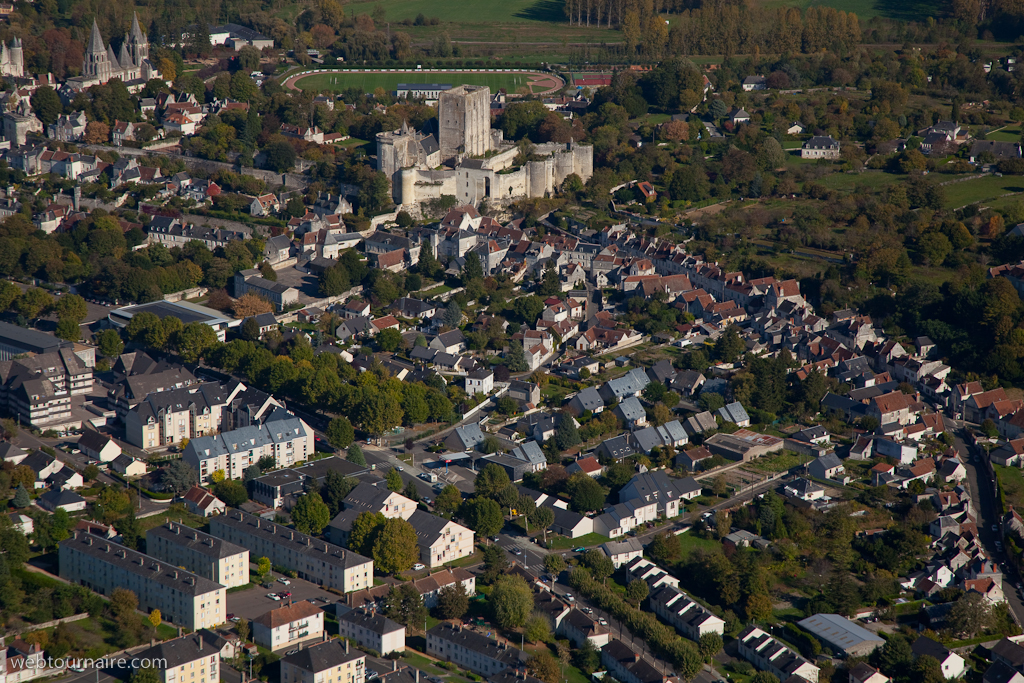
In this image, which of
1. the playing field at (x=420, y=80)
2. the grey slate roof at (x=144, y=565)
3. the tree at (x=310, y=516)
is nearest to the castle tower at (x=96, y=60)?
the playing field at (x=420, y=80)

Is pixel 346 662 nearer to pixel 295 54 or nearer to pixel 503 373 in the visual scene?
pixel 503 373

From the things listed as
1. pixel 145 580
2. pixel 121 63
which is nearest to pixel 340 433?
pixel 145 580

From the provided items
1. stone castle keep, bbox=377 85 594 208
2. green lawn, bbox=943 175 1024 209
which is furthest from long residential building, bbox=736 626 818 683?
green lawn, bbox=943 175 1024 209

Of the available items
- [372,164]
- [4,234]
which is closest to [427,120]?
[372,164]

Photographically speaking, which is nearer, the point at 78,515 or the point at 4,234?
the point at 78,515

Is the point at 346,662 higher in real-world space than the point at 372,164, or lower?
lower

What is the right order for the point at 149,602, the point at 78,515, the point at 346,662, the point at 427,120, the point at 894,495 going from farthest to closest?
the point at 427,120, the point at 894,495, the point at 78,515, the point at 149,602, the point at 346,662

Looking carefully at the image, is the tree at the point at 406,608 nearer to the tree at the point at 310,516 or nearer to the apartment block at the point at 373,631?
the apartment block at the point at 373,631
